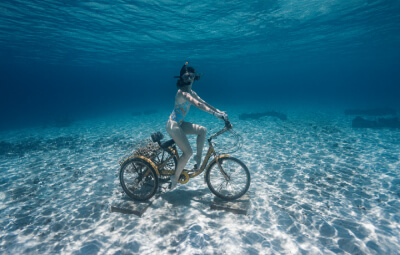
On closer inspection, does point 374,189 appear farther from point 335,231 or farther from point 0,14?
point 0,14

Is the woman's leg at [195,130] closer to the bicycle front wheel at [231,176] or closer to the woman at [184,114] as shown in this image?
the woman at [184,114]

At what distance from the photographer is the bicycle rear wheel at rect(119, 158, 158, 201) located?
4.76 meters

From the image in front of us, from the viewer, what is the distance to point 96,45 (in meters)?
23.9

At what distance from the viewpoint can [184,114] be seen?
4512 millimetres

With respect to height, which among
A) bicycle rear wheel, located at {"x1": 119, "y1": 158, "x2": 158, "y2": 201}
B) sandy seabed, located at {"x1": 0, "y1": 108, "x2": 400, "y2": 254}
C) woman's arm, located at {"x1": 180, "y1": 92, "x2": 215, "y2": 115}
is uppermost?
woman's arm, located at {"x1": 180, "y1": 92, "x2": 215, "y2": 115}

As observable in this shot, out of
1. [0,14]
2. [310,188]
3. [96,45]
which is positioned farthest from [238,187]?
[96,45]

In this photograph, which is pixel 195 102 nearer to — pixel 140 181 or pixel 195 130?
pixel 195 130

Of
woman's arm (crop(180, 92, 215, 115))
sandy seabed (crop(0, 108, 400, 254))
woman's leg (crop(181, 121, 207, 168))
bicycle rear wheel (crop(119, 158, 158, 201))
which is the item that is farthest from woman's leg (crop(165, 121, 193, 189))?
sandy seabed (crop(0, 108, 400, 254))

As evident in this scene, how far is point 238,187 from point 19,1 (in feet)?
56.0

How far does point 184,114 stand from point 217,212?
2434 mm

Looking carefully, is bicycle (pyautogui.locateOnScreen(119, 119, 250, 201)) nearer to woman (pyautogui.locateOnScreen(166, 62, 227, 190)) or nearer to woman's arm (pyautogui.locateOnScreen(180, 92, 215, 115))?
woman (pyautogui.locateOnScreen(166, 62, 227, 190))

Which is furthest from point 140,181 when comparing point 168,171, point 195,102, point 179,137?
point 195,102

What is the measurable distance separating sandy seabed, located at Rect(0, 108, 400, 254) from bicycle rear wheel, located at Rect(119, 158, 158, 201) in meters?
0.41

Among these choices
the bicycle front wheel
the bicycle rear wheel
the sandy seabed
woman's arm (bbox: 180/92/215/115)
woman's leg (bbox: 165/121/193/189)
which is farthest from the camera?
the bicycle rear wheel
